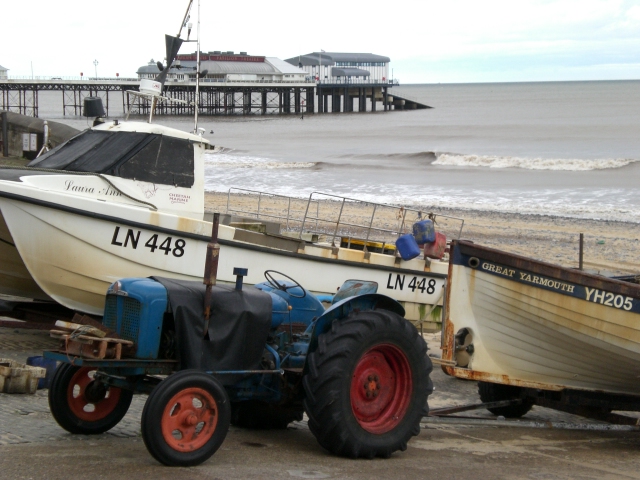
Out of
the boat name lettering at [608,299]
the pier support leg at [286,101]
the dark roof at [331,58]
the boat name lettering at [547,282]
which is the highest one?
the dark roof at [331,58]

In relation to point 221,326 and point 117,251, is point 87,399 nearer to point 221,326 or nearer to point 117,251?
point 221,326

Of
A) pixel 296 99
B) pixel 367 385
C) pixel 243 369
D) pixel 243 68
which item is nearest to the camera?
pixel 243 369

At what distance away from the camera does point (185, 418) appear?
18.7 ft

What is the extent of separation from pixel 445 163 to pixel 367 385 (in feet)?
151

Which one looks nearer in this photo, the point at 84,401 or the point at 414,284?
the point at 84,401

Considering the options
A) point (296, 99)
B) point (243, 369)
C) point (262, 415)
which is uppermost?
point (296, 99)

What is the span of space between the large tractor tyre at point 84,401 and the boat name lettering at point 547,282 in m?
3.68

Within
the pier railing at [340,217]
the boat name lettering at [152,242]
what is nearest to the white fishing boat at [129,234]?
the boat name lettering at [152,242]

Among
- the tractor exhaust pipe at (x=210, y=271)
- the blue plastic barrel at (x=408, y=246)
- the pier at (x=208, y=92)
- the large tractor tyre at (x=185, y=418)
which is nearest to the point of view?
the large tractor tyre at (x=185, y=418)

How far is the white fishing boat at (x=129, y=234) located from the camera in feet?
32.2

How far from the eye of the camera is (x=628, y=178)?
41719 millimetres

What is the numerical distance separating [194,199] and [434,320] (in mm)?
3828

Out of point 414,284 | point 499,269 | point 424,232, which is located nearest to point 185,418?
point 499,269

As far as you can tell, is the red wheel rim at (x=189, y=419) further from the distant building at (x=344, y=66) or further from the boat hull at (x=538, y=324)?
the distant building at (x=344, y=66)
